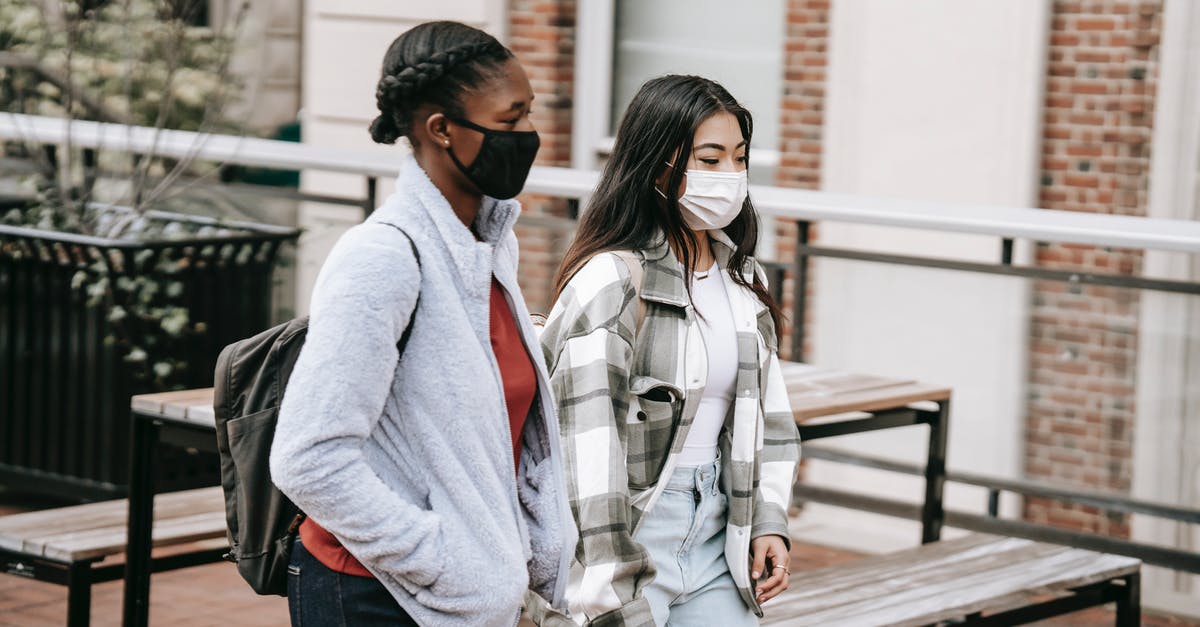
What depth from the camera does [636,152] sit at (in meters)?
3.35

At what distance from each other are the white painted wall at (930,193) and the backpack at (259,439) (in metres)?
4.21

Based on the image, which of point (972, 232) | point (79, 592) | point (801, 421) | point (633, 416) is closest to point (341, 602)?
point (633, 416)

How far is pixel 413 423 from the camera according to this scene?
2365 millimetres

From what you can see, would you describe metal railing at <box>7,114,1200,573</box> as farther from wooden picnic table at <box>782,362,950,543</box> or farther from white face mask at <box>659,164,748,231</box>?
white face mask at <box>659,164,748,231</box>

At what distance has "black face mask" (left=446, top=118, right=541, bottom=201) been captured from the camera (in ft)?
8.01

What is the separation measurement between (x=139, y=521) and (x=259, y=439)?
6.31 feet

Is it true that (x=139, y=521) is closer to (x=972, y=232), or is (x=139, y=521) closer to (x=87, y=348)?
(x=87, y=348)

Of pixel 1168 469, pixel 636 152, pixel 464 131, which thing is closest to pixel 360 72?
pixel 1168 469

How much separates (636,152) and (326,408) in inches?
48.6

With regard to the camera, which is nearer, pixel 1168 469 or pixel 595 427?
pixel 595 427

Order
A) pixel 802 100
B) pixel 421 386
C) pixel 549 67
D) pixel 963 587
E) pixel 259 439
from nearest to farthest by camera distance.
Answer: pixel 421 386 → pixel 259 439 → pixel 963 587 → pixel 802 100 → pixel 549 67

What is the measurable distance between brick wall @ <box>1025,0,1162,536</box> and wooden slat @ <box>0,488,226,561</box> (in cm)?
315

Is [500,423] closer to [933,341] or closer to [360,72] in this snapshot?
[933,341]

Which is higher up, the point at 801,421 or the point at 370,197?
the point at 370,197
